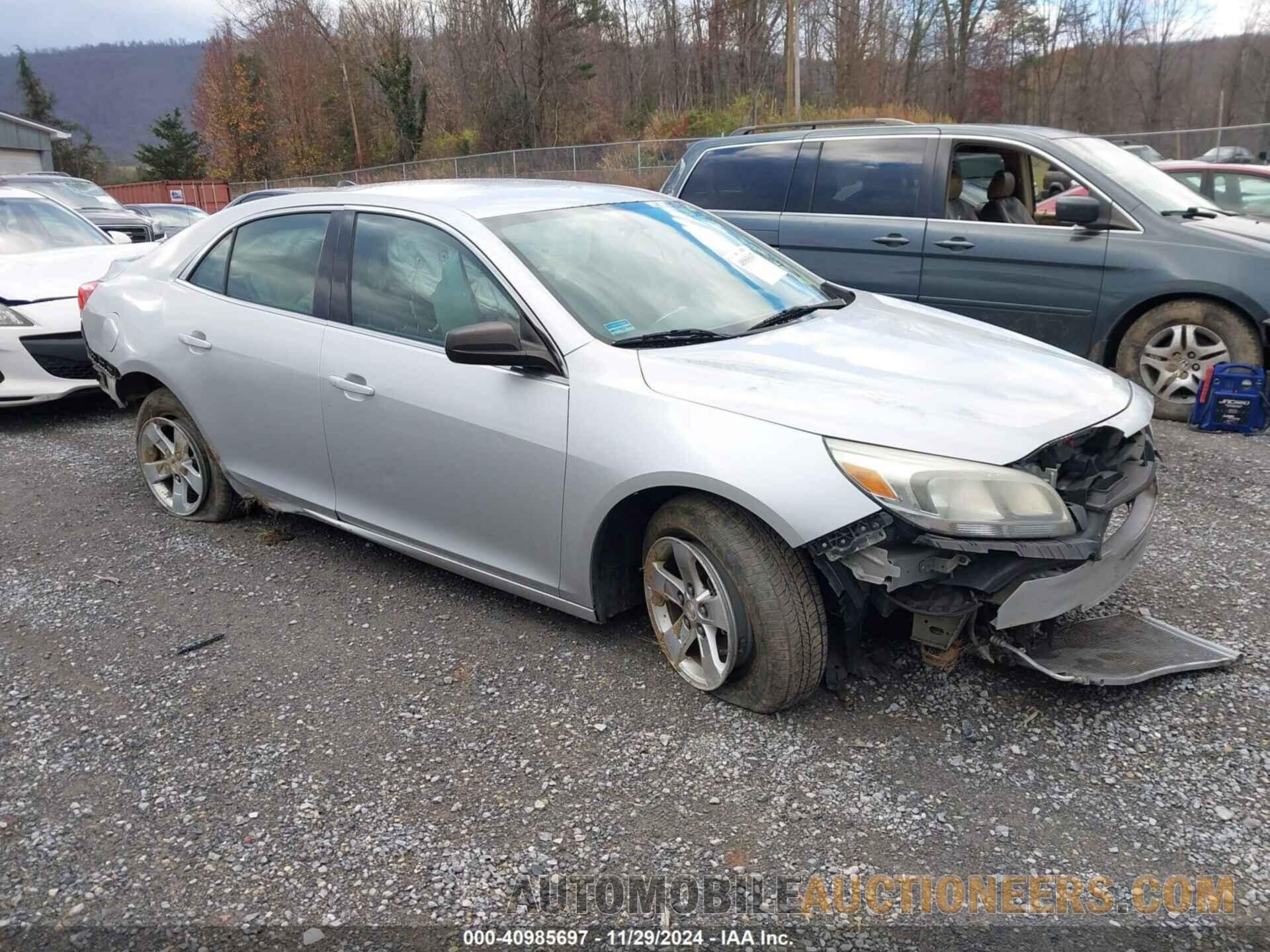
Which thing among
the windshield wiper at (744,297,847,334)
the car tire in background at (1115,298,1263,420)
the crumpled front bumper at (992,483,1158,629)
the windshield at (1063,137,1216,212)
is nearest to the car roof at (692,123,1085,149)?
the windshield at (1063,137,1216,212)

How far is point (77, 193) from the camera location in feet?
51.6

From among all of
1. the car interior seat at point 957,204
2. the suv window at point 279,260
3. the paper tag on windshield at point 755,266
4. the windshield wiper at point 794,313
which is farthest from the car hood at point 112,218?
the windshield wiper at point 794,313

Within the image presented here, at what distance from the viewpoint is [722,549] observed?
2.96 metres

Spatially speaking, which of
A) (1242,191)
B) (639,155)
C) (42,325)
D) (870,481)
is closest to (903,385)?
(870,481)

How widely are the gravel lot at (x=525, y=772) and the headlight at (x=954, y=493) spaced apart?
722 millimetres

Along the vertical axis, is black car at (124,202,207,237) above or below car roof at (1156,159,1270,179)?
below

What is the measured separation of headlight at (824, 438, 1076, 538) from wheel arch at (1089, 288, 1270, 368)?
13.2ft

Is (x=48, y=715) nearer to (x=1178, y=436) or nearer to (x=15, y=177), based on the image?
(x=1178, y=436)

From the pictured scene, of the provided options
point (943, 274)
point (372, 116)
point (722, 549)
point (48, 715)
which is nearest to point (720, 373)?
point (722, 549)

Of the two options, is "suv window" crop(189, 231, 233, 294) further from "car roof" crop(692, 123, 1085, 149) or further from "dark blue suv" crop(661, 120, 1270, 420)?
"car roof" crop(692, 123, 1085, 149)

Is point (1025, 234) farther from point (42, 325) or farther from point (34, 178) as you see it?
point (34, 178)

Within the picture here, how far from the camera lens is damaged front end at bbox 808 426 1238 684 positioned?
2.73 m

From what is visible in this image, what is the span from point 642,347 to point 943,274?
406 centimetres

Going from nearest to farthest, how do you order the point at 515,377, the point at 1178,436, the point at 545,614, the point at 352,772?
the point at 352,772 → the point at 515,377 → the point at 545,614 → the point at 1178,436
